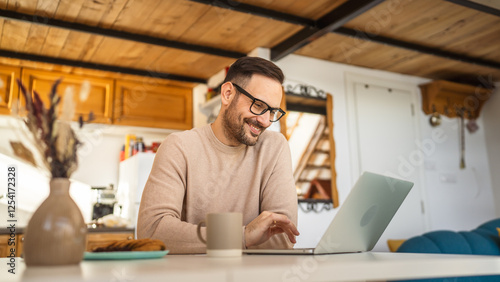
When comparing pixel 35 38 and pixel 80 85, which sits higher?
pixel 35 38

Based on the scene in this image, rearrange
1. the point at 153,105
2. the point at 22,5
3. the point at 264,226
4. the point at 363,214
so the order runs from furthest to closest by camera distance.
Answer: the point at 153,105, the point at 22,5, the point at 264,226, the point at 363,214

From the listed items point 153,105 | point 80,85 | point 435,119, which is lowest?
point 435,119

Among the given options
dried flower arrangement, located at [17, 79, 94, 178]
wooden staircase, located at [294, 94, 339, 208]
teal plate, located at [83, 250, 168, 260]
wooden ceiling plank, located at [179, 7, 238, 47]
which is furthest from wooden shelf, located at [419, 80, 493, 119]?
dried flower arrangement, located at [17, 79, 94, 178]

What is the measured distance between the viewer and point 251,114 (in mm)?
1464

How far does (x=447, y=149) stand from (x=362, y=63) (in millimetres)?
1300

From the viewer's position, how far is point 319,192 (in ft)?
11.4

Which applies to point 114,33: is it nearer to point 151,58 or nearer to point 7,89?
point 151,58

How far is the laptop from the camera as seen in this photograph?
2.80ft

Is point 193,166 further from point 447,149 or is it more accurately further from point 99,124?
point 447,149

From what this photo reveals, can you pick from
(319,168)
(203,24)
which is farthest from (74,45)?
(319,168)

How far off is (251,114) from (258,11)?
1503 millimetres

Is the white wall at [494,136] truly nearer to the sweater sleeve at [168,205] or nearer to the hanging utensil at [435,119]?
the hanging utensil at [435,119]

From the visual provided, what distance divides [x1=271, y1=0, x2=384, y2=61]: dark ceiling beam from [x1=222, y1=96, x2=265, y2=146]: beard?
4.72 feet

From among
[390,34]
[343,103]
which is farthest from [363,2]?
[343,103]
